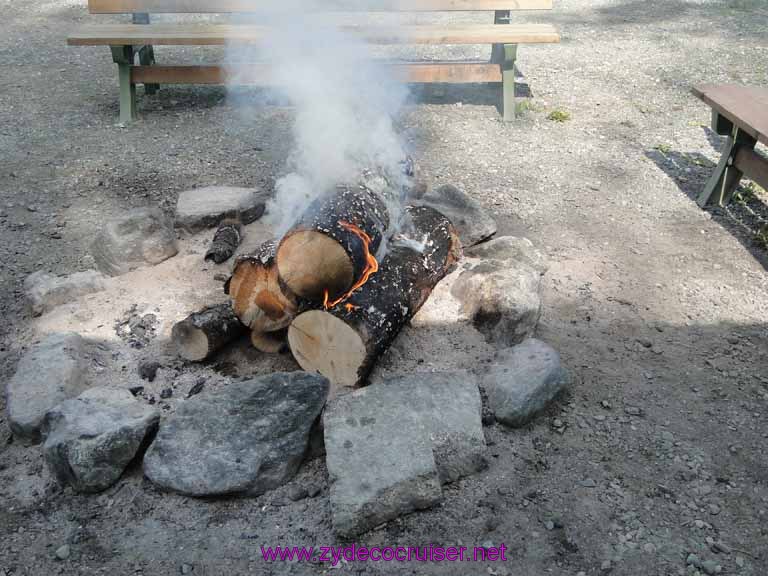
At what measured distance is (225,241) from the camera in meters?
3.81

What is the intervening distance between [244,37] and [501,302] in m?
3.71

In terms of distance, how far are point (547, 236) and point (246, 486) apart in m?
2.55

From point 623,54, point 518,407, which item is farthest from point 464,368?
point 623,54

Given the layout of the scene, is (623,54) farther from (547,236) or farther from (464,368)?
(464,368)

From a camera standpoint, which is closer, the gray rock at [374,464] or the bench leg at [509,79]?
→ the gray rock at [374,464]

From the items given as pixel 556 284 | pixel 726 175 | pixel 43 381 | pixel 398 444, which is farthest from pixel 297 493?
pixel 726 175

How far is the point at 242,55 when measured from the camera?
668cm

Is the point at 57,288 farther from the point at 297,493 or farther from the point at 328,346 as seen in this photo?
the point at 297,493

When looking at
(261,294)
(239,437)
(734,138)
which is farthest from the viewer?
(734,138)

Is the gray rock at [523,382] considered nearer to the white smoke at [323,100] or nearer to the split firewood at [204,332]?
the white smoke at [323,100]

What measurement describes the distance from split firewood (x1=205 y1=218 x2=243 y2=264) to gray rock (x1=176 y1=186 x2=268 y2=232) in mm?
63

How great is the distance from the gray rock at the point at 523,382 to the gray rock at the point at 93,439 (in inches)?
53.5

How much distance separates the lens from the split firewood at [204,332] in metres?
3.10

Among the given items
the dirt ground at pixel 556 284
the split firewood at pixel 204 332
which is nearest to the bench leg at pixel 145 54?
the dirt ground at pixel 556 284
